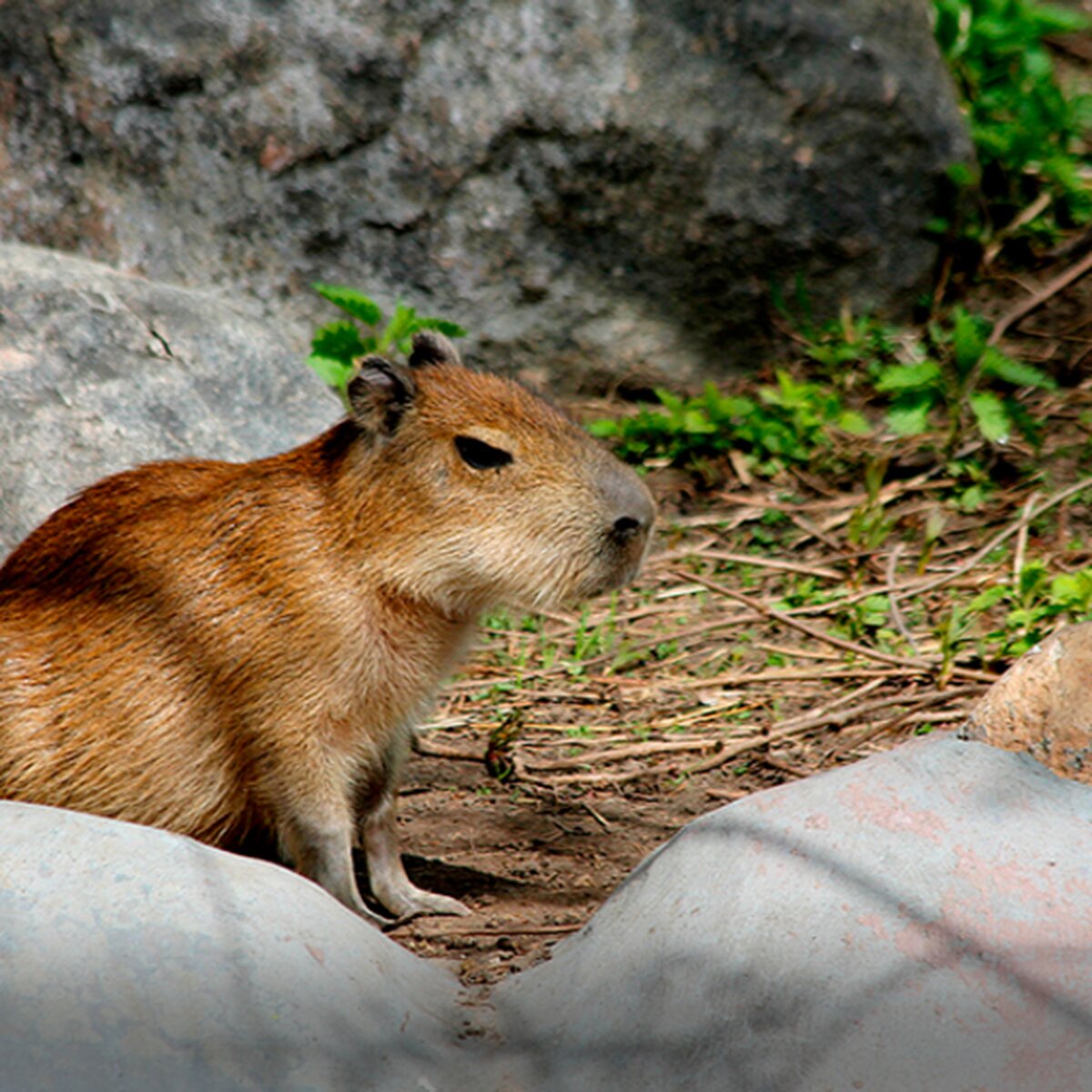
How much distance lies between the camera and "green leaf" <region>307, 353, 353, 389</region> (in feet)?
17.7

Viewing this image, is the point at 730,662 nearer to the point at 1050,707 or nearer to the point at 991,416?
Result: the point at 991,416

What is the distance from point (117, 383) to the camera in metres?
4.64

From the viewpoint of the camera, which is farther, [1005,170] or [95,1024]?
[1005,170]

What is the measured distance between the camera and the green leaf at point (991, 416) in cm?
541

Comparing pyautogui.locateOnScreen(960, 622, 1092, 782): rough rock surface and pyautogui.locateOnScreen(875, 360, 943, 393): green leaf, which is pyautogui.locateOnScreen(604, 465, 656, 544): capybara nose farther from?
pyautogui.locateOnScreen(875, 360, 943, 393): green leaf

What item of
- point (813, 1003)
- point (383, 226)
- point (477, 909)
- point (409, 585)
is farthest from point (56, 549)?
point (383, 226)

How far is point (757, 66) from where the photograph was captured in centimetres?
605

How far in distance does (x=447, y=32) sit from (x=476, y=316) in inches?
43.2

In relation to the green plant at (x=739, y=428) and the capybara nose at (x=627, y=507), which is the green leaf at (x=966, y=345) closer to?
the green plant at (x=739, y=428)

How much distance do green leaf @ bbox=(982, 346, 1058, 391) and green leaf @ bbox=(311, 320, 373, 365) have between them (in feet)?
7.63

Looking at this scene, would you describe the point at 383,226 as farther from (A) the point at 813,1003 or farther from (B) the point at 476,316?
(A) the point at 813,1003

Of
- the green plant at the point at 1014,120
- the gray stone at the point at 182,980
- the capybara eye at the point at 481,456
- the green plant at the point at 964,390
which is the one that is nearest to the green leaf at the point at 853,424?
the green plant at the point at 964,390

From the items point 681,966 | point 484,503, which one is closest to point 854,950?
point 681,966

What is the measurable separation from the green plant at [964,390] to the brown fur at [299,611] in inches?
99.2
